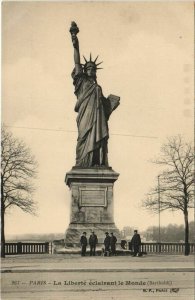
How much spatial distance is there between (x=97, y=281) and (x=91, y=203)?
19.1ft

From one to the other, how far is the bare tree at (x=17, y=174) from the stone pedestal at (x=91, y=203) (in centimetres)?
482

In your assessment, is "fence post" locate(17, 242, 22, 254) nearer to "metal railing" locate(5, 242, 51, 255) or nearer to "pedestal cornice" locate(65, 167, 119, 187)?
"metal railing" locate(5, 242, 51, 255)

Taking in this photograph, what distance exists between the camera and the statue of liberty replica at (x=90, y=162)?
19016 millimetres

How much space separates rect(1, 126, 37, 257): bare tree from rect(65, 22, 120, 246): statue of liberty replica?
401 cm

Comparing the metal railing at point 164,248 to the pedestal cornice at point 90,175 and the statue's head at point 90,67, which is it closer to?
the pedestal cornice at point 90,175

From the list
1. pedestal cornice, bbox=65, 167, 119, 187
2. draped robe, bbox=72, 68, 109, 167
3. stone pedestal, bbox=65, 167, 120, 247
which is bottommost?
stone pedestal, bbox=65, 167, 120, 247

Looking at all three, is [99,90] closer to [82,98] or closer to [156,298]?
[82,98]

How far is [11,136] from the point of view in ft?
74.9

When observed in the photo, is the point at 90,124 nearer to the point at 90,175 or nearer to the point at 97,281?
the point at 90,175

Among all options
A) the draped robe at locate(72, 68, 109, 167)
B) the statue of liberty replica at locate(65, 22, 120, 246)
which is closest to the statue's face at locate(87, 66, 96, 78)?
the statue of liberty replica at locate(65, 22, 120, 246)

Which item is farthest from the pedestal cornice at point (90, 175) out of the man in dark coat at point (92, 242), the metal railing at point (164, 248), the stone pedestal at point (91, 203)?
the metal railing at point (164, 248)

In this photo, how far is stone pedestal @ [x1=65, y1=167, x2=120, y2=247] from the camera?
62.2 feet

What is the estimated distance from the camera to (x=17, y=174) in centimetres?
2477

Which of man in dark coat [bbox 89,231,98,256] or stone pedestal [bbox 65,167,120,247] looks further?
stone pedestal [bbox 65,167,120,247]
